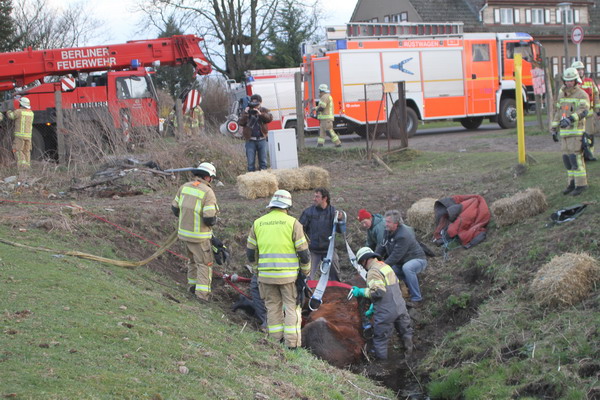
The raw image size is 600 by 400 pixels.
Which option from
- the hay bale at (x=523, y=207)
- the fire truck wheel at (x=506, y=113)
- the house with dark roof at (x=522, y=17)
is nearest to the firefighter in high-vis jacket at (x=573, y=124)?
the hay bale at (x=523, y=207)

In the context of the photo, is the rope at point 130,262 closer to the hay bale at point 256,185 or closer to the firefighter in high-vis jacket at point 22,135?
the hay bale at point 256,185

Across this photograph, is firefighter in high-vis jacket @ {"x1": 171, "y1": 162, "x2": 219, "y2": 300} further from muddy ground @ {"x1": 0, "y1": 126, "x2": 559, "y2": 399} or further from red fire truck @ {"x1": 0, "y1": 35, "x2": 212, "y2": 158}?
red fire truck @ {"x1": 0, "y1": 35, "x2": 212, "y2": 158}

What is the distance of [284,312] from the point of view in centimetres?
846

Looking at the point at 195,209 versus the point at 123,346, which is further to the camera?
the point at 195,209

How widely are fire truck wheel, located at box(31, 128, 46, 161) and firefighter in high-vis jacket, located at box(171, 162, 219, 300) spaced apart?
10.2 m

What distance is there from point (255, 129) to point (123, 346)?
9.45m

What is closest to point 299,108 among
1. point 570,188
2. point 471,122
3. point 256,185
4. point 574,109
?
point 256,185

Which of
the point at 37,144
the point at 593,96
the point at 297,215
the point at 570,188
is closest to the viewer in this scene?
the point at 570,188

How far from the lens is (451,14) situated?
4759cm

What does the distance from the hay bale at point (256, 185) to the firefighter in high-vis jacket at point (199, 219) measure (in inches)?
175

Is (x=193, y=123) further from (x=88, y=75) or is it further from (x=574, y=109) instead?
(x=574, y=109)

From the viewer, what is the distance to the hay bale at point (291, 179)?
47.2 feet

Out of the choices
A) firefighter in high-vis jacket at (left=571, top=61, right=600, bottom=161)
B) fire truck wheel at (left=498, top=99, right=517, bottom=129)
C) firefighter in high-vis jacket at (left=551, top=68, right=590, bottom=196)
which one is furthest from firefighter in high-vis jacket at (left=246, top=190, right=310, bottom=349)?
fire truck wheel at (left=498, top=99, right=517, bottom=129)

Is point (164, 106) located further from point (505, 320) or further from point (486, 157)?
point (505, 320)
